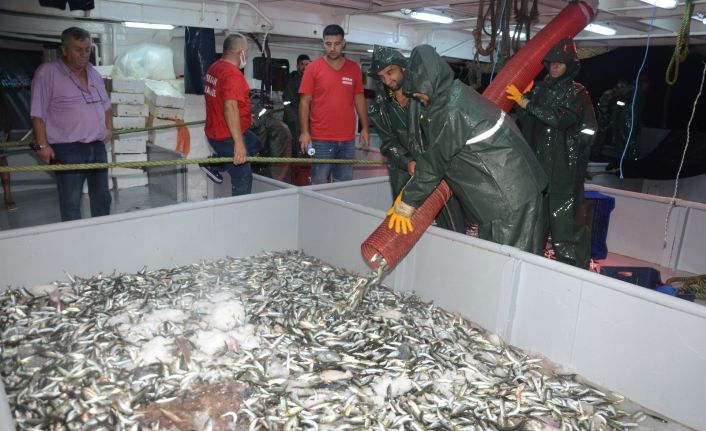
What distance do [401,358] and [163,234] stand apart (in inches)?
104

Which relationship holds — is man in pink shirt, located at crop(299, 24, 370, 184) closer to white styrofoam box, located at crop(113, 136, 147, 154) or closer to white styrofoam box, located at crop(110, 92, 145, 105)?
white styrofoam box, located at crop(110, 92, 145, 105)

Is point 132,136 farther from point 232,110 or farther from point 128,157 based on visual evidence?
point 232,110

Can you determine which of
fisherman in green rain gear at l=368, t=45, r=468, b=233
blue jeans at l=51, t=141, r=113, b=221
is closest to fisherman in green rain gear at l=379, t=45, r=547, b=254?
fisherman in green rain gear at l=368, t=45, r=468, b=233

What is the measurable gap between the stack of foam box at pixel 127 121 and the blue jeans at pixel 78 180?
3632 mm

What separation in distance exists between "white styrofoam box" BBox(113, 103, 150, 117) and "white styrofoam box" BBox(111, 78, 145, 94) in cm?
25

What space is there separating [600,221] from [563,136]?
207 cm

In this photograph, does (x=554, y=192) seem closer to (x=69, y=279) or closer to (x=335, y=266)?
(x=335, y=266)

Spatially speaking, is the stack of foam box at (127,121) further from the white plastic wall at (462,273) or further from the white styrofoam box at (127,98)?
the white plastic wall at (462,273)

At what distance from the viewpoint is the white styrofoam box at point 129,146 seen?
30.2 ft

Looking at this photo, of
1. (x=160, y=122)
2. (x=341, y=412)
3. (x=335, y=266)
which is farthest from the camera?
(x=160, y=122)

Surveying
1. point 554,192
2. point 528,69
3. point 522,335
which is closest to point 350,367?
point 522,335

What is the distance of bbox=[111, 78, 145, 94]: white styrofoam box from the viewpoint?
8.98 meters

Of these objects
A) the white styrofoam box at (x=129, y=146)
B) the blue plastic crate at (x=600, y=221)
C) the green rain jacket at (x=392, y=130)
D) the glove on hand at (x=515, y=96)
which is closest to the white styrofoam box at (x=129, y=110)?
the white styrofoam box at (x=129, y=146)

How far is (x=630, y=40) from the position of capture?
1084 centimetres
